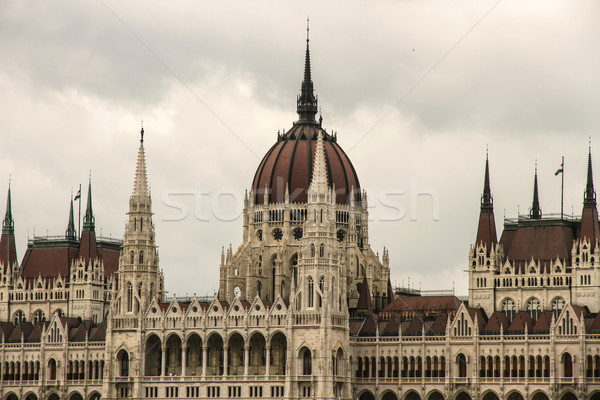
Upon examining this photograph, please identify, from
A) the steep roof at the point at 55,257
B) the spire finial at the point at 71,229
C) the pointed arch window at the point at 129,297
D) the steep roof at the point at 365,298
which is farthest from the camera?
the spire finial at the point at 71,229

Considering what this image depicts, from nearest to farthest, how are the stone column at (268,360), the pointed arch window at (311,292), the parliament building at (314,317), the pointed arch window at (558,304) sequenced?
the parliament building at (314,317) < the pointed arch window at (311,292) < the stone column at (268,360) < the pointed arch window at (558,304)

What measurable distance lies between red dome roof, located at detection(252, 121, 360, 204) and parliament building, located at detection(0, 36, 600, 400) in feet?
0.70

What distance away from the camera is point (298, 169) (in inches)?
7180

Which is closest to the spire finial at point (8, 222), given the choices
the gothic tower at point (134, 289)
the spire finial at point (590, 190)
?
the gothic tower at point (134, 289)

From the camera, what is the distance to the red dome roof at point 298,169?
598ft

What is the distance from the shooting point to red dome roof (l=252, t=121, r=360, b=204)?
598ft

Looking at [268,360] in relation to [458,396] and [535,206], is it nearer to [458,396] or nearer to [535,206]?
[458,396]

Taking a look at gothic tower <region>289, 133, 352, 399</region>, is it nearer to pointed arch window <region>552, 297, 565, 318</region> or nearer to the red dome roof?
the red dome roof

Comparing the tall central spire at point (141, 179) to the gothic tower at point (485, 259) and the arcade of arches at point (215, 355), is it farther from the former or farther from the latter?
the gothic tower at point (485, 259)

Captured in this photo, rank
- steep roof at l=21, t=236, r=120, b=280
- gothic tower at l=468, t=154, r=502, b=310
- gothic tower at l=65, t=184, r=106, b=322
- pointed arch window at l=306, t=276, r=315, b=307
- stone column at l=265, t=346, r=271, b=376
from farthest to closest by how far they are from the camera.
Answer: steep roof at l=21, t=236, r=120, b=280
gothic tower at l=65, t=184, r=106, b=322
gothic tower at l=468, t=154, r=502, b=310
stone column at l=265, t=346, r=271, b=376
pointed arch window at l=306, t=276, r=315, b=307

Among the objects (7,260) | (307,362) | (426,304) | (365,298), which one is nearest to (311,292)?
(307,362)

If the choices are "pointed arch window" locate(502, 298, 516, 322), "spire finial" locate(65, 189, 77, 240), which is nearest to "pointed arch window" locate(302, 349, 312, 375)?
"pointed arch window" locate(502, 298, 516, 322)

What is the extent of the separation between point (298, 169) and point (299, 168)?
0.17 meters

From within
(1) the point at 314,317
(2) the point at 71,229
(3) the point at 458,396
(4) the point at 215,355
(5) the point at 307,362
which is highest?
(2) the point at 71,229
